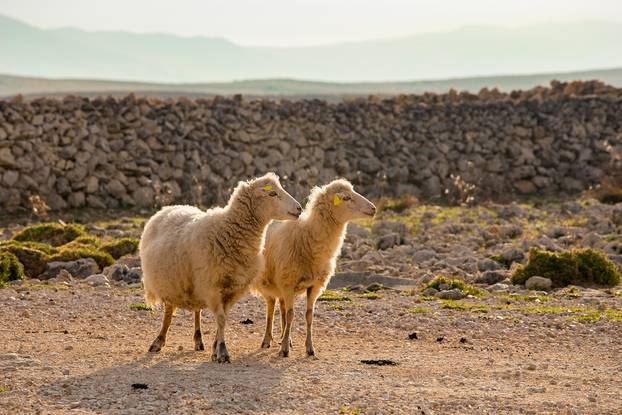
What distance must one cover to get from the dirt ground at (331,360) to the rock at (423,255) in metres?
3.53

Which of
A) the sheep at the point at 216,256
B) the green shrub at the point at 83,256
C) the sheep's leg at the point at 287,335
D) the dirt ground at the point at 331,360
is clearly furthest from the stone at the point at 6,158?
the sheep's leg at the point at 287,335

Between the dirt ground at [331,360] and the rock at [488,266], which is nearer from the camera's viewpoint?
the dirt ground at [331,360]

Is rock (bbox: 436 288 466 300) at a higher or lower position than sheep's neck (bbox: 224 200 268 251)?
lower

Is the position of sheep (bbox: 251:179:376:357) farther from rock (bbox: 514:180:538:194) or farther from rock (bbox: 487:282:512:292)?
rock (bbox: 514:180:538:194)

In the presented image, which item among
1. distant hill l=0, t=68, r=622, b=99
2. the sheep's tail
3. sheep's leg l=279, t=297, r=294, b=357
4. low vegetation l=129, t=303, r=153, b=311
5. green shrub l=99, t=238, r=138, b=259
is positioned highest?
the sheep's tail

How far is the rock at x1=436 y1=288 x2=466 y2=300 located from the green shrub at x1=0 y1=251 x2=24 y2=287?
7531mm

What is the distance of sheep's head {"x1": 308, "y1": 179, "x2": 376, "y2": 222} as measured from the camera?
45.0ft

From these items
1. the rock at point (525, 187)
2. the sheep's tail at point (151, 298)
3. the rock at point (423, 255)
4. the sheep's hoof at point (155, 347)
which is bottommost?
the rock at point (525, 187)

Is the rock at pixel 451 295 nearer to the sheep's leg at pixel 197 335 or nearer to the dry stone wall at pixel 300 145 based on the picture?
the sheep's leg at pixel 197 335

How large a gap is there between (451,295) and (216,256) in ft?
20.0

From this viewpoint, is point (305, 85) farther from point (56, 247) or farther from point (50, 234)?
point (56, 247)

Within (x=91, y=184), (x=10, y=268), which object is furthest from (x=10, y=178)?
(x=10, y=268)

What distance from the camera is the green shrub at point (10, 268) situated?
19.3m

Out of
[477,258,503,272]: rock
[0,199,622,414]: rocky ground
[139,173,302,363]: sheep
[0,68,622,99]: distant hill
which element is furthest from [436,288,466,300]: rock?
[0,68,622,99]: distant hill
